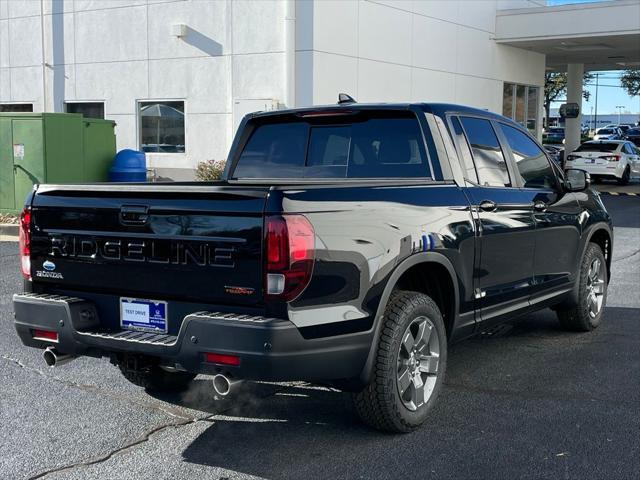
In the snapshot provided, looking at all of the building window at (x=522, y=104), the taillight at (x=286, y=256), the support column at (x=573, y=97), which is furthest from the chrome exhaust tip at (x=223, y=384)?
the support column at (x=573, y=97)

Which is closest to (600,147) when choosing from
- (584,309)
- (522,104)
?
(522,104)

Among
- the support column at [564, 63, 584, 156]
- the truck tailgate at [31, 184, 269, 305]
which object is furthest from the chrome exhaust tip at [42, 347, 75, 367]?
the support column at [564, 63, 584, 156]

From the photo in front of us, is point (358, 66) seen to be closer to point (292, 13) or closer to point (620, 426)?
point (292, 13)

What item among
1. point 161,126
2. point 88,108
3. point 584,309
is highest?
point 88,108

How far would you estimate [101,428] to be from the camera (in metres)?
4.87

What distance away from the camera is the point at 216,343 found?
4.00m

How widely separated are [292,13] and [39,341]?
45.2ft

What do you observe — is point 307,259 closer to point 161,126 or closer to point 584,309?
point 584,309

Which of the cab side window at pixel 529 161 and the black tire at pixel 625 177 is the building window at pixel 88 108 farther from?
the black tire at pixel 625 177

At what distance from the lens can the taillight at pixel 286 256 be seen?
156 inches

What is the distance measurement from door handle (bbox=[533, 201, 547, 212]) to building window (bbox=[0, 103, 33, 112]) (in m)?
18.2

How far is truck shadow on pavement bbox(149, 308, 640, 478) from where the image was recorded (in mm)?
4344

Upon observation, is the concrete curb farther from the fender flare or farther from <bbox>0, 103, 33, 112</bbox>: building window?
the fender flare

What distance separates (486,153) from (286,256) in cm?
239
